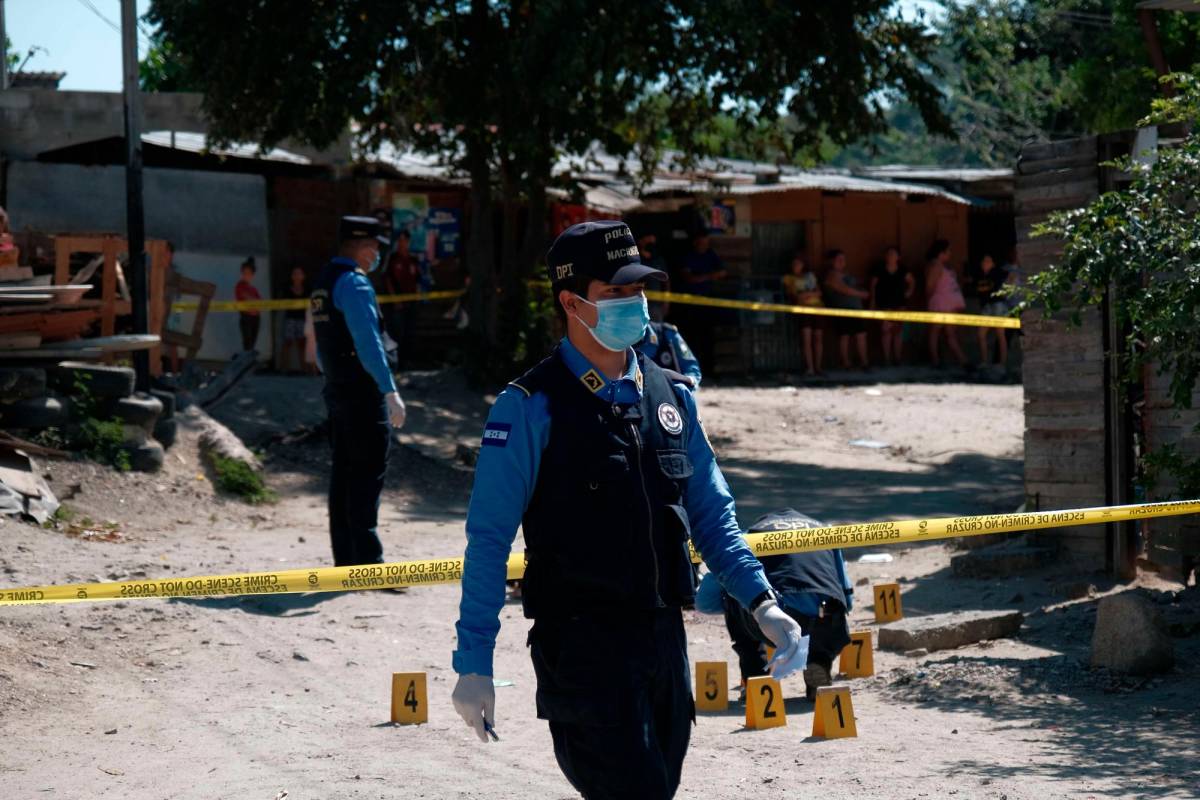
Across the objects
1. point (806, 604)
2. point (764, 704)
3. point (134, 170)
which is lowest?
point (764, 704)

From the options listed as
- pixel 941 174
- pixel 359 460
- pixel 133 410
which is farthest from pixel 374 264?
pixel 941 174

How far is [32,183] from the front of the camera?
1916 centimetres

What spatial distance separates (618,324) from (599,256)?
0.60 ft

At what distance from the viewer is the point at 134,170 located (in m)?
11.9

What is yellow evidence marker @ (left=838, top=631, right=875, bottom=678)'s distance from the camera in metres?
7.49

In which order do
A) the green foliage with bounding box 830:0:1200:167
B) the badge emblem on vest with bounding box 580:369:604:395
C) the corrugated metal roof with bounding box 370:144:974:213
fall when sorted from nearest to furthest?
1. the badge emblem on vest with bounding box 580:369:604:395
2. the green foliage with bounding box 830:0:1200:167
3. the corrugated metal roof with bounding box 370:144:974:213

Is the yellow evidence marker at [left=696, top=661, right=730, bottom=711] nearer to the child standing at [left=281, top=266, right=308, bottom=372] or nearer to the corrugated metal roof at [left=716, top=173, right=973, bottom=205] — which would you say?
the child standing at [left=281, top=266, right=308, bottom=372]

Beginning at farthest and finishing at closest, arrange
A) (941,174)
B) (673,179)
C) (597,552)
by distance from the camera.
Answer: (941,174) < (673,179) < (597,552)

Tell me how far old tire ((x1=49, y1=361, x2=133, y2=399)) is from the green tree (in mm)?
5098

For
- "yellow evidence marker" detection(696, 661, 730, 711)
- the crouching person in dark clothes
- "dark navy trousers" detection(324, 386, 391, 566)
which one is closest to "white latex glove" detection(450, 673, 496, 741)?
the crouching person in dark clothes

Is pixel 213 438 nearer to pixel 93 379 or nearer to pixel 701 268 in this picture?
pixel 93 379

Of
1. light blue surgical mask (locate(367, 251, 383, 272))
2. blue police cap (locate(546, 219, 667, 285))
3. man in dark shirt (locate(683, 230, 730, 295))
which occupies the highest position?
man in dark shirt (locate(683, 230, 730, 295))

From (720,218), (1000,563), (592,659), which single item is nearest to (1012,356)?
(720,218)

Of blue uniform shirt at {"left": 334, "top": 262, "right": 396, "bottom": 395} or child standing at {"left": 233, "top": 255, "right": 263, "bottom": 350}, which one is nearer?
blue uniform shirt at {"left": 334, "top": 262, "right": 396, "bottom": 395}
